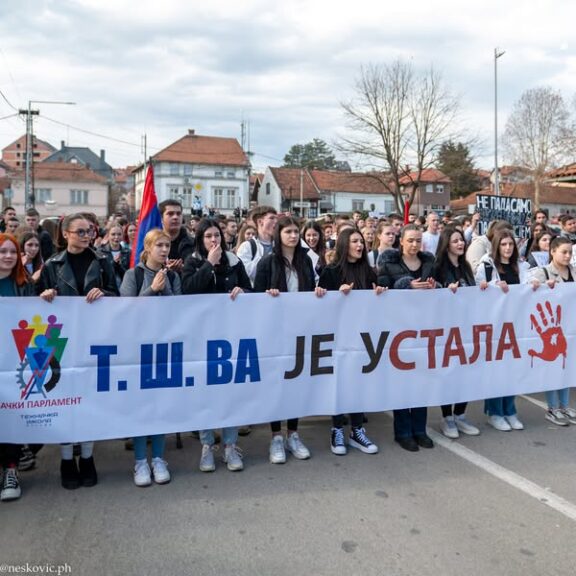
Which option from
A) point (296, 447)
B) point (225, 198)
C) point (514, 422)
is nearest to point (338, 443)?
point (296, 447)

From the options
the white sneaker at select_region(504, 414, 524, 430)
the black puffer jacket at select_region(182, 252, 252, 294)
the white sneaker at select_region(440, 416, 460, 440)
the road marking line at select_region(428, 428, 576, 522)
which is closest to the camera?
the road marking line at select_region(428, 428, 576, 522)

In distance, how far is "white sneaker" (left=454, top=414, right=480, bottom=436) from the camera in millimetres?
4984

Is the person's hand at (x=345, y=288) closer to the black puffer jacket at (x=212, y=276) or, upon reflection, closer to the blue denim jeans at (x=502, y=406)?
the black puffer jacket at (x=212, y=276)

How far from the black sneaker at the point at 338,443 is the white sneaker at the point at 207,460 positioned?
0.98 m

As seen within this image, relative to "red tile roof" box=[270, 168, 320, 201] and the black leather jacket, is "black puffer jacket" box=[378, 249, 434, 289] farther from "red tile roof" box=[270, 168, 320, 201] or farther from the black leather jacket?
"red tile roof" box=[270, 168, 320, 201]

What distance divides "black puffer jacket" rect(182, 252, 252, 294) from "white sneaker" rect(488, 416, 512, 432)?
8.58 ft

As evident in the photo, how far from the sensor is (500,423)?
5.15 metres

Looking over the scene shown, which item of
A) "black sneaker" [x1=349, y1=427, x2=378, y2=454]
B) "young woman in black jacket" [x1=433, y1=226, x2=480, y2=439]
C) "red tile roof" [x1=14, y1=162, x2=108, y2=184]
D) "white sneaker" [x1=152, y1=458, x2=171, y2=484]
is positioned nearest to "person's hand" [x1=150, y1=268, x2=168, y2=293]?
"white sneaker" [x1=152, y1=458, x2=171, y2=484]

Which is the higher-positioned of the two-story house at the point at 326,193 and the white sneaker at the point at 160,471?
the two-story house at the point at 326,193

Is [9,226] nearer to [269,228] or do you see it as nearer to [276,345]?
[269,228]

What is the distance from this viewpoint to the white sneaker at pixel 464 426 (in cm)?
498

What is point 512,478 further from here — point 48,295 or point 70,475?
point 48,295

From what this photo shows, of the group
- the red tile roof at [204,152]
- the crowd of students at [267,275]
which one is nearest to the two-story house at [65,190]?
the red tile roof at [204,152]

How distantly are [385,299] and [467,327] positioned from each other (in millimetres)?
865
